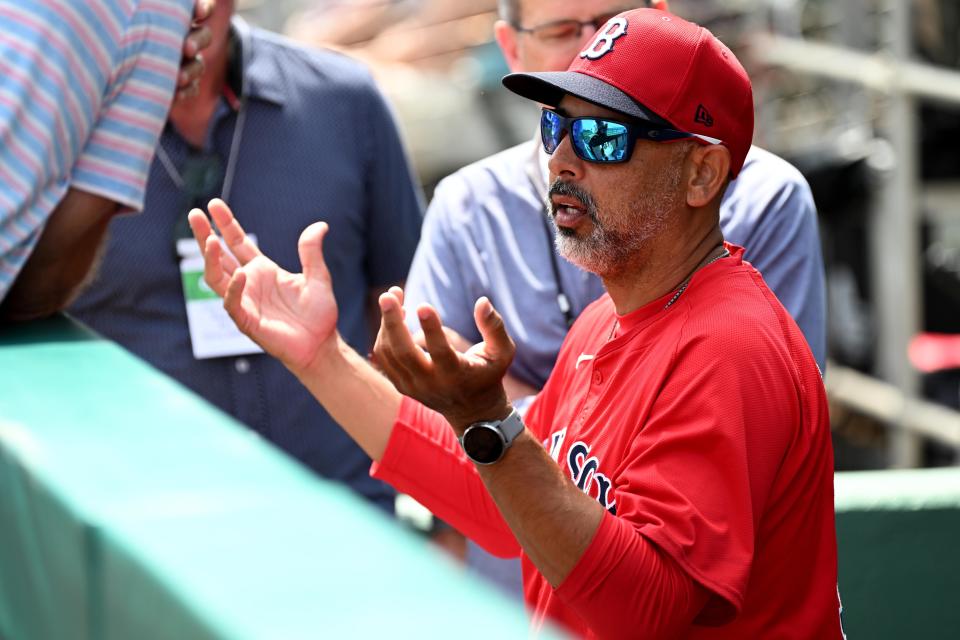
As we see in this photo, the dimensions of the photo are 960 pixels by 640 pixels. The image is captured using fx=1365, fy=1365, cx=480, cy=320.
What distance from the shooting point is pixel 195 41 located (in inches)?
104

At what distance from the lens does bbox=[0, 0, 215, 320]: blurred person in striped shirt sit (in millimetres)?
2256

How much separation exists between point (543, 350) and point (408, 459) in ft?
1.90

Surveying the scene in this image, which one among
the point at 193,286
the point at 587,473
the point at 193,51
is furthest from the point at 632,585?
the point at 193,286

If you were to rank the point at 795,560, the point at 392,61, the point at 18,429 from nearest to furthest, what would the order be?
the point at 18,429, the point at 795,560, the point at 392,61

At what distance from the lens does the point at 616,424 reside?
1.96 m

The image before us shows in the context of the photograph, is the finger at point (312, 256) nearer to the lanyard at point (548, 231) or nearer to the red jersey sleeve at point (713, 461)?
the lanyard at point (548, 231)

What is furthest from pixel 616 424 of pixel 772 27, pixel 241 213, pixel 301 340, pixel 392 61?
pixel 392 61

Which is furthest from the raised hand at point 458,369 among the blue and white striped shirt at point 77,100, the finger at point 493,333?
the blue and white striped shirt at point 77,100

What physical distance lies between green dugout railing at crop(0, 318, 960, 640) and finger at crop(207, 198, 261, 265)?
0.33 metres

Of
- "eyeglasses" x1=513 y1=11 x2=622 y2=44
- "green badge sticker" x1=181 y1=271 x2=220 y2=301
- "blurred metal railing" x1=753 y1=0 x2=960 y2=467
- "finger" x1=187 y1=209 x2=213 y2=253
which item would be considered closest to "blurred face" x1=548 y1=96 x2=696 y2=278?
"finger" x1=187 y1=209 x2=213 y2=253

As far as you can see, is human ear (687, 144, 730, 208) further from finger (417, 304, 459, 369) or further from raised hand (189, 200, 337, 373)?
raised hand (189, 200, 337, 373)

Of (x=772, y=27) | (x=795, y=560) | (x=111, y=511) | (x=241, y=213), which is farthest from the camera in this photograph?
(x=772, y=27)

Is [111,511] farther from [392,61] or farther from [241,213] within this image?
[392,61]

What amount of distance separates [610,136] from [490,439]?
1.81ft
